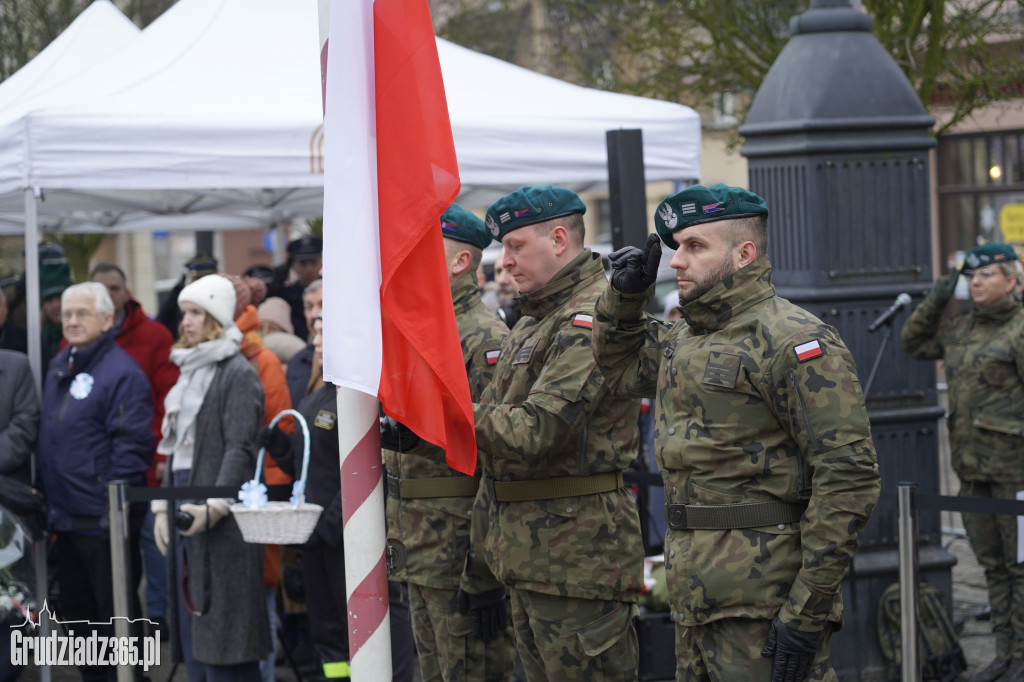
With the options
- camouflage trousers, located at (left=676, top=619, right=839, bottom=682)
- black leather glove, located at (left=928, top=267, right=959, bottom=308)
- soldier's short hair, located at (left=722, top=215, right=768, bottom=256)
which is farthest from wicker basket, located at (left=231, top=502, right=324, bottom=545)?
black leather glove, located at (left=928, top=267, right=959, bottom=308)

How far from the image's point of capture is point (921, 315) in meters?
6.25

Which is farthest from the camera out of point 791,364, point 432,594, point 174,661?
point 174,661

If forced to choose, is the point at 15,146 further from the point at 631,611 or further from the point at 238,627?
the point at 631,611

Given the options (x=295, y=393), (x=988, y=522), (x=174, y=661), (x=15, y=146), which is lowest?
(x=174, y=661)

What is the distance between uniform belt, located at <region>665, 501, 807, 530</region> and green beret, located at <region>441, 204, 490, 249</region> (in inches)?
71.5

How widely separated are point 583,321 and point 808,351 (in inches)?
37.5

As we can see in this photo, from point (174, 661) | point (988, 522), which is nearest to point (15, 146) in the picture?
point (174, 661)

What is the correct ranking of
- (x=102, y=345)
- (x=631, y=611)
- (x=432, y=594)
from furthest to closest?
(x=102, y=345) → (x=432, y=594) → (x=631, y=611)

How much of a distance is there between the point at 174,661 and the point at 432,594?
1921 mm

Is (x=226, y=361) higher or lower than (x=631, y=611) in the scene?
higher

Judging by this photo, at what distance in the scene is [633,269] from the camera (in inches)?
139

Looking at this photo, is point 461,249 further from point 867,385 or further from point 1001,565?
point 1001,565

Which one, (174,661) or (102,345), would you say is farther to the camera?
(102,345)

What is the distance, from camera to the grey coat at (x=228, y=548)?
547 centimetres
